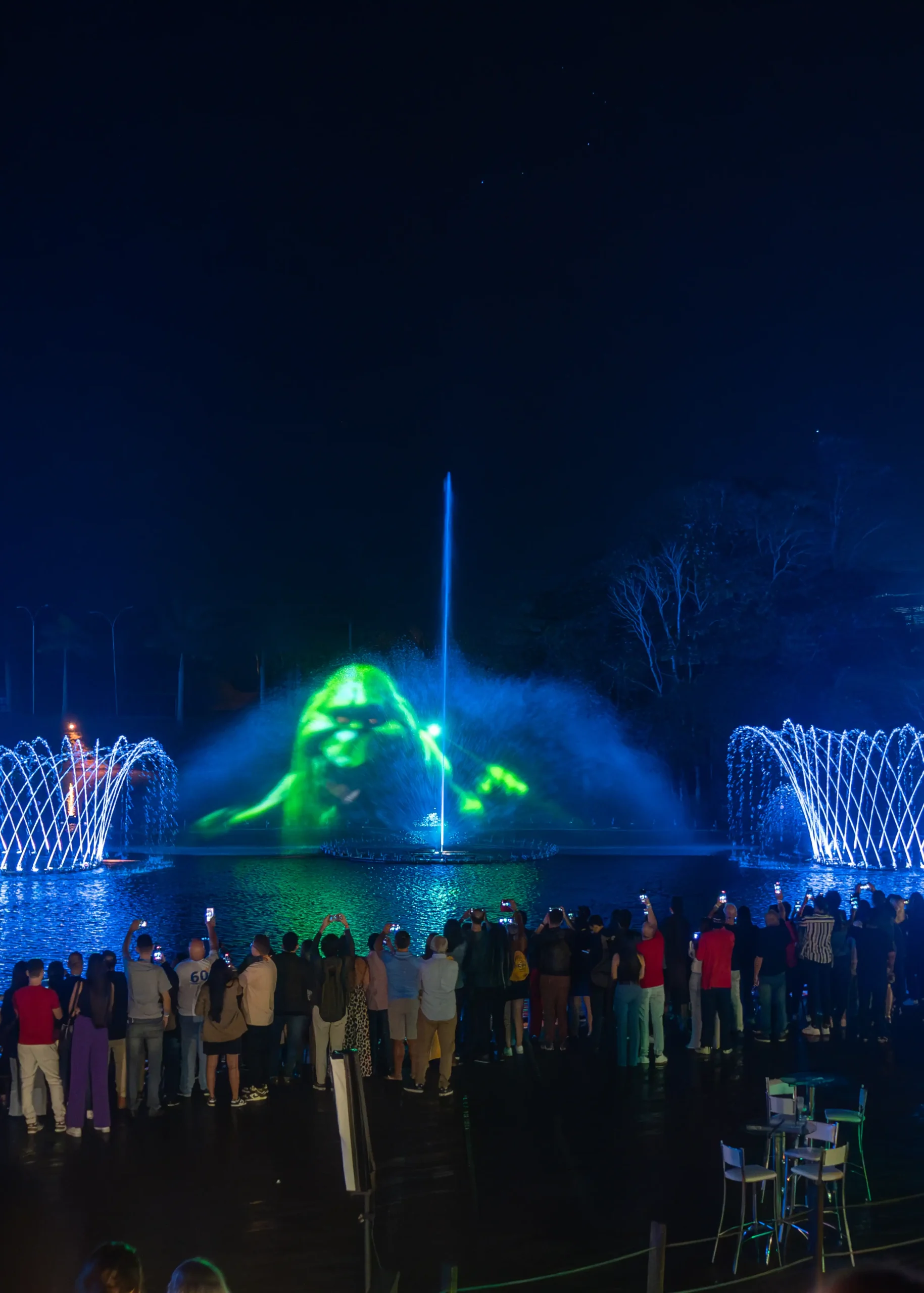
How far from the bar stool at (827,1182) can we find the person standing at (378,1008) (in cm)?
436

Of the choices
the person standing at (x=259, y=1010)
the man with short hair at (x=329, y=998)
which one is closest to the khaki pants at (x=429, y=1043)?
the man with short hair at (x=329, y=998)

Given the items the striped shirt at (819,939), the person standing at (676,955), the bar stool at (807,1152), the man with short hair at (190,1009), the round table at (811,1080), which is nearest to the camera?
the bar stool at (807,1152)

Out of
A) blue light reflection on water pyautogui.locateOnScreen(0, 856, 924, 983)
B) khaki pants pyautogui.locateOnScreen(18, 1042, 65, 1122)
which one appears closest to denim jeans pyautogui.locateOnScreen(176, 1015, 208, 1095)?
khaki pants pyautogui.locateOnScreen(18, 1042, 65, 1122)

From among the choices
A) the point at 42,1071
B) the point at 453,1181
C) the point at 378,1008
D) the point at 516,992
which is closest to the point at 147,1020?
the point at 42,1071

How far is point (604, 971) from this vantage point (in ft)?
38.7

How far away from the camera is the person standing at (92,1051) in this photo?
31.2ft

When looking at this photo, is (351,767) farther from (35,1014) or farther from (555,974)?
(35,1014)

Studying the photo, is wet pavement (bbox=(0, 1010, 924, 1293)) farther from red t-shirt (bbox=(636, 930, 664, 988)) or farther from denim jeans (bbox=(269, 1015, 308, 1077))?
red t-shirt (bbox=(636, 930, 664, 988))

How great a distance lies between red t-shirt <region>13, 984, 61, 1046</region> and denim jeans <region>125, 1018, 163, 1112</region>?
28.9 inches

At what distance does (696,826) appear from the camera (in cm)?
4691

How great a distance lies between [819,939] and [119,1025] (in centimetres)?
721

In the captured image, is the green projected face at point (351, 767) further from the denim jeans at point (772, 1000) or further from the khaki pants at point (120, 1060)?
the khaki pants at point (120, 1060)

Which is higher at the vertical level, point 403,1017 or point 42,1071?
point 403,1017

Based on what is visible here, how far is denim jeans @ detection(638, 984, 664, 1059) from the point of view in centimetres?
1147
